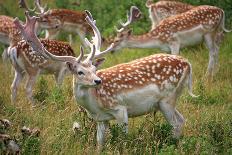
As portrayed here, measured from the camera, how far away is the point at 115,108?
6.61m

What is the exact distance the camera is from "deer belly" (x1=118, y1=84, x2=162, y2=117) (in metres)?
6.70

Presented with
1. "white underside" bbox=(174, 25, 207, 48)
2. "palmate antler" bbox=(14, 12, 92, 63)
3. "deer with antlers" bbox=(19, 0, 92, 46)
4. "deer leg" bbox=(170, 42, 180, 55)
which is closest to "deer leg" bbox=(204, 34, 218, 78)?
"white underside" bbox=(174, 25, 207, 48)

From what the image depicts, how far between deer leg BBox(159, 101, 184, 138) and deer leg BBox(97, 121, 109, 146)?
0.65 m

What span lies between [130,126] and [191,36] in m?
4.12

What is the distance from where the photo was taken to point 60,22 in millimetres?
13812

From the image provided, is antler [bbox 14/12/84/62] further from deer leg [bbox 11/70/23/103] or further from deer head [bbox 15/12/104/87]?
deer leg [bbox 11/70/23/103]

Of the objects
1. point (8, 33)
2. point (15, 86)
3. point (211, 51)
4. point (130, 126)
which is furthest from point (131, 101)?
point (8, 33)

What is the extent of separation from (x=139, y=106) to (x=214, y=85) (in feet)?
11.7

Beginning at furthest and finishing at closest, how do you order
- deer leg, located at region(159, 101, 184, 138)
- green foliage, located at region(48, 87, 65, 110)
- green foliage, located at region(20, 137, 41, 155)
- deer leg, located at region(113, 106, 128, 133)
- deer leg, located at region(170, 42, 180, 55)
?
deer leg, located at region(170, 42, 180, 55)
green foliage, located at region(48, 87, 65, 110)
deer leg, located at region(159, 101, 184, 138)
deer leg, located at region(113, 106, 128, 133)
green foliage, located at region(20, 137, 41, 155)

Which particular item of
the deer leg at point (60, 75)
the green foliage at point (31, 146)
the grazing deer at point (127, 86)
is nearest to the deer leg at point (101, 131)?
the grazing deer at point (127, 86)

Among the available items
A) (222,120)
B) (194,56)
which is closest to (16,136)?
(222,120)

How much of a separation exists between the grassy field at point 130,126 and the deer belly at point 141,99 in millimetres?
222

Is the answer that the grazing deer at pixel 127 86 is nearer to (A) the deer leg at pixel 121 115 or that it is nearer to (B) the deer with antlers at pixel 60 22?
(A) the deer leg at pixel 121 115

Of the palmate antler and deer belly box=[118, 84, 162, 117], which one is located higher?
the palmate antler
